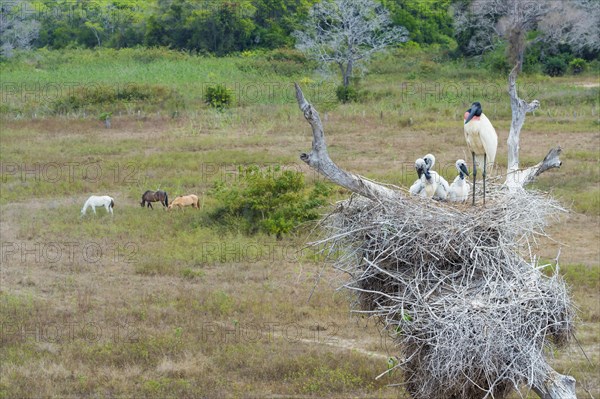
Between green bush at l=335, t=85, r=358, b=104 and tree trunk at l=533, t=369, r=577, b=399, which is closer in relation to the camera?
tree trunk at l=533, t=369, r=577, b=399

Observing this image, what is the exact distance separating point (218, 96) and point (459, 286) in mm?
29477

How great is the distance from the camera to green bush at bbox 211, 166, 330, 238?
19125 millimetres

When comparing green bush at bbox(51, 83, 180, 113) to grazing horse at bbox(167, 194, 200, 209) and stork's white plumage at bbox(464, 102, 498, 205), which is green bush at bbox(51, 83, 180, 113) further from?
stork's white plumage at bbox(464, 102, 498, 205)

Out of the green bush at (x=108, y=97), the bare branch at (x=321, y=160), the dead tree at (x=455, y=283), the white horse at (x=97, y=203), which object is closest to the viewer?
the bare branch at (x=321, y=160)

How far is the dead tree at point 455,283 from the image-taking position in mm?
6074

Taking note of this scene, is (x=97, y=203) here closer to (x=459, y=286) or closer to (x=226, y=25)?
(x=459, y=286)

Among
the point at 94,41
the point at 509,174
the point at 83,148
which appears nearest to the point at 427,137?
the point at 83,148

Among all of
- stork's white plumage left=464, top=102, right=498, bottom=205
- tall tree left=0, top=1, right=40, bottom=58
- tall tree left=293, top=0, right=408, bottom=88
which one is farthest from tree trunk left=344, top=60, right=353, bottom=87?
stork's white plumage left=464, top=102, right=498, bottom=205

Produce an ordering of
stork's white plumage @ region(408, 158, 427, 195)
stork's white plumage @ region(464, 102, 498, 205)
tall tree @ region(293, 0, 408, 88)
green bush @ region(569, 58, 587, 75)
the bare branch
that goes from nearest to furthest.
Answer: the bare branch < stork's white plumage @ region(464, 102, 498, 205) < stork's white plumage @ region(408, 158, 427, 195) < tall tree @ region(293, 0, 408, 88) < green bush @ region(569, 58, 587, 75)

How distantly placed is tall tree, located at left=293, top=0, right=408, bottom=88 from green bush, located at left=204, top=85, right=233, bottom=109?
627cm

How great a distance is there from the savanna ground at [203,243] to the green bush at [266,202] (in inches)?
15.5

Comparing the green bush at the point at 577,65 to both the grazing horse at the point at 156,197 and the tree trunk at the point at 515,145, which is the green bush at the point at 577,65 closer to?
the grazing horse at the point at 156,197

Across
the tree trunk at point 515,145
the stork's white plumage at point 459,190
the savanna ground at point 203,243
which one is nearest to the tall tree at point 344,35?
the savanna ground at point 203,243

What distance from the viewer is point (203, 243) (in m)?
18.4
